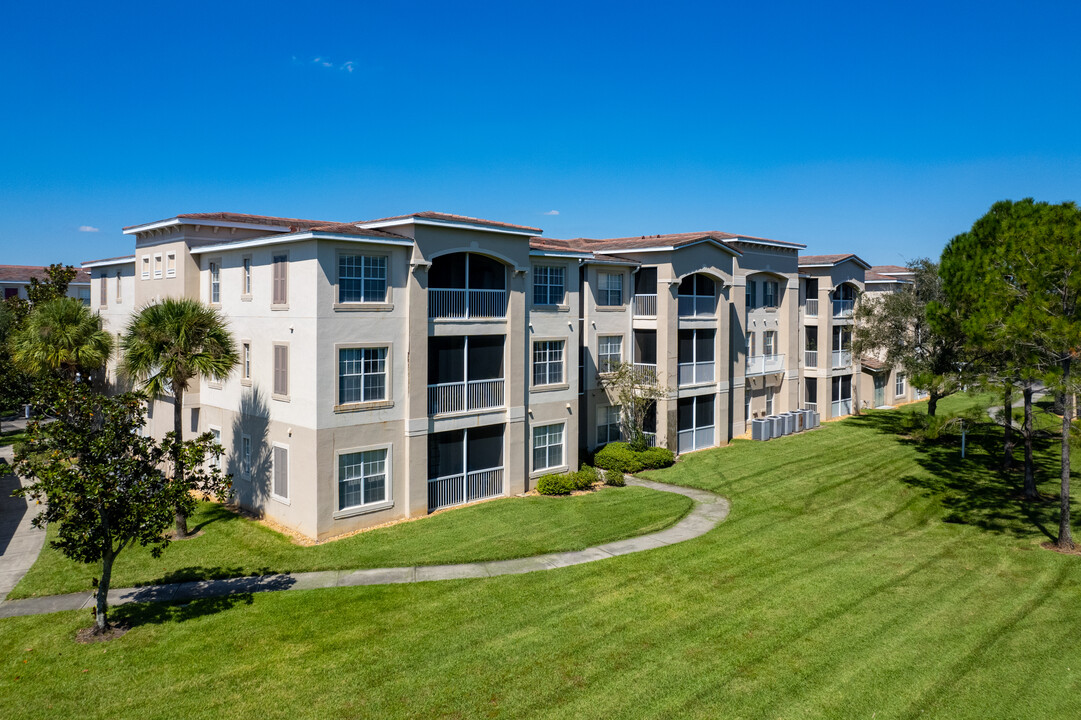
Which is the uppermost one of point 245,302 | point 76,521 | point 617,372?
point 245,302

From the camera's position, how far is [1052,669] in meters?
12.7

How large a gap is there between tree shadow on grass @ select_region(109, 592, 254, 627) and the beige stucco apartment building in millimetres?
4471

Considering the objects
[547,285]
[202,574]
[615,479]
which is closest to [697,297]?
[547,285]

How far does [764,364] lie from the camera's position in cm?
3859

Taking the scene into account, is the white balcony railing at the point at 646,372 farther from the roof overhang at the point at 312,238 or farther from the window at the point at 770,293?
the roof overhang at the point at 312,238

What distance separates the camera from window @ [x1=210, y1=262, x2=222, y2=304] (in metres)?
26.1

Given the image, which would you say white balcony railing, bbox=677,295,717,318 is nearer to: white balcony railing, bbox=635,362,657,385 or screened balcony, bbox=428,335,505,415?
white balcony railing, bbox=635,362,657,385

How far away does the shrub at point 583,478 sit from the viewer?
2677 cm

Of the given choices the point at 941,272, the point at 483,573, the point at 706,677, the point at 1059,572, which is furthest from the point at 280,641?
the point at 941,272

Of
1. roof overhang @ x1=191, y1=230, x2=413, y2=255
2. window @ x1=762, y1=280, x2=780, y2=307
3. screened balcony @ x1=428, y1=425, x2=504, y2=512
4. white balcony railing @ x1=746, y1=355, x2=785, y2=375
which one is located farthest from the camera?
window @ x1=762, y1=280, x2=780, y2=307

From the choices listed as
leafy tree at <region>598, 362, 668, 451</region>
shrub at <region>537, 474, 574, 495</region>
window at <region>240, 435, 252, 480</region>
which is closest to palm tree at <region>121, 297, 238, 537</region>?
window at <region>240, 435, 252, 480</region>

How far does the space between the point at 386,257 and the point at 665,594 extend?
12836 mm

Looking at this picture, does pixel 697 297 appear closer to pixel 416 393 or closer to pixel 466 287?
pixel 466 287

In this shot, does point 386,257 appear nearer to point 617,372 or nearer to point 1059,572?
point 617,372
